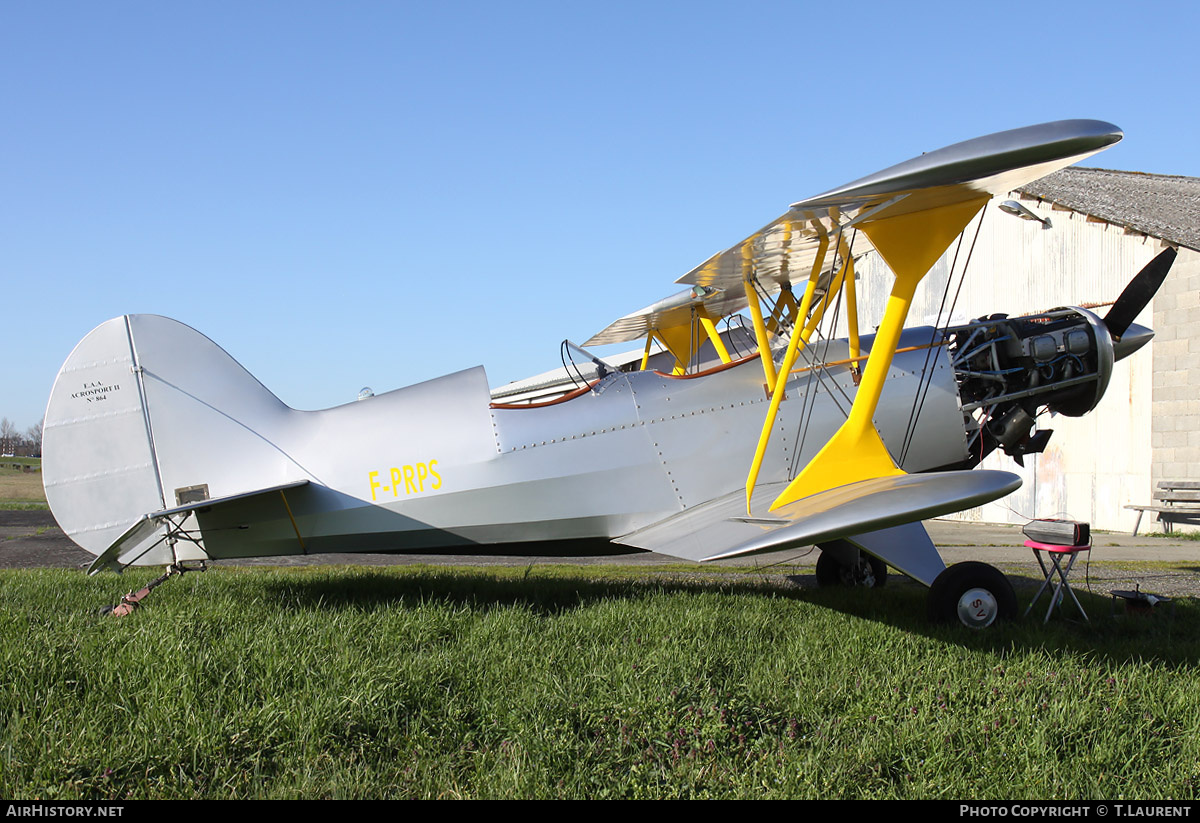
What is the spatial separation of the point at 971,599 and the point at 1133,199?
16652mm

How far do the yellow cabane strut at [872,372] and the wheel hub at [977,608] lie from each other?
0.92 meters

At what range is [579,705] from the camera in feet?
11.4

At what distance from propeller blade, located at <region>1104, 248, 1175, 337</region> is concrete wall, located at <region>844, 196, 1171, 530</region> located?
7.17m

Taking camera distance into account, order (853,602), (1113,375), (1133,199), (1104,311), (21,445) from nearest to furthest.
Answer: (853,602), (1104,311), (1113,375), (1133,199), (21,445)

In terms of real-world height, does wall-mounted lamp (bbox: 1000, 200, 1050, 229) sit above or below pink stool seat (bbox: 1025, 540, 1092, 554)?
above

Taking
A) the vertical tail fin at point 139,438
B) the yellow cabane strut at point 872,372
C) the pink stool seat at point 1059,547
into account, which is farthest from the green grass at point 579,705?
the yellow cabane strut at point 872,372

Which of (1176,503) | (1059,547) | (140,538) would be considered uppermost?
(140,538)

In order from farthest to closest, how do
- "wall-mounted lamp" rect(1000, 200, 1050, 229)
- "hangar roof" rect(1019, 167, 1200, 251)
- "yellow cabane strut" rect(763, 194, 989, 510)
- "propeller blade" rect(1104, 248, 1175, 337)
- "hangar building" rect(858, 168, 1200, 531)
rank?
1. "wall-mounted lamp" rect(1000, 200, 1050, 229)
2. "hangar roof" rect(1019, 167, 1200, 251)
3. "hangar building" rect(858, 168, 1200, 531)
4. "propeller blade" rect(1104, 248, 1175, 337)
5. "yellow cabane strut" rect(763, 194, 989, 510)

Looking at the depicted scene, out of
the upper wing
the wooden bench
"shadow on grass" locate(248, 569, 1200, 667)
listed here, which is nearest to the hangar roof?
the wooden bench

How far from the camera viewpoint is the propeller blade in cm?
662

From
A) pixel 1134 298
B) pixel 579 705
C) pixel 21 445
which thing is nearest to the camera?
pixel 579 705

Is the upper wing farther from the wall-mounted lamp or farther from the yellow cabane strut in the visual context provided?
the wall-mounted lamp

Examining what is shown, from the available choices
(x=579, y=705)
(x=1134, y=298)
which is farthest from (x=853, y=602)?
(x=1134, y=298)

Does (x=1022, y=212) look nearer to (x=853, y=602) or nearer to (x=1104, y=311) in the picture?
(x=1104, y=311)
